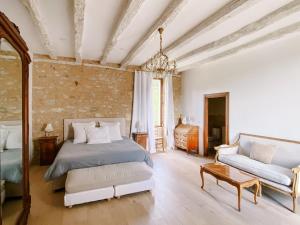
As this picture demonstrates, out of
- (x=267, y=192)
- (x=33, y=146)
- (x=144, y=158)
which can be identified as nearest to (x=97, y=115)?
(x=33, y=146)

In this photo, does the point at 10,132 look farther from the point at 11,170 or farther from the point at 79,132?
the point at 79,132

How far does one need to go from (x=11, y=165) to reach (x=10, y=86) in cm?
75

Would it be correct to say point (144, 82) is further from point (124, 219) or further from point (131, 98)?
point (124, 219)

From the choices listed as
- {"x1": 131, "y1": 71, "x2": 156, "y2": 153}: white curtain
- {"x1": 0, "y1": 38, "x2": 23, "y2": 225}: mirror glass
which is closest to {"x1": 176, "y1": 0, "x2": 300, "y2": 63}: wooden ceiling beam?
{"x1": 131, "y1": 71, "x2": 156, "y2": 153}: white curtain

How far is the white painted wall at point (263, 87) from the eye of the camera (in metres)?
3.19

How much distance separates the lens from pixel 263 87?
3.67 m

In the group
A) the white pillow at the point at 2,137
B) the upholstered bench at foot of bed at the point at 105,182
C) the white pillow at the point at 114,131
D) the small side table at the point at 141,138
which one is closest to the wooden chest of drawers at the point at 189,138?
the small side table at the point at 141,138

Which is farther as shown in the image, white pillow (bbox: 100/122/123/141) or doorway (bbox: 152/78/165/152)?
doorway (bbox: 152/78/165/152)

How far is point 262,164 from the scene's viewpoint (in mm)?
3176

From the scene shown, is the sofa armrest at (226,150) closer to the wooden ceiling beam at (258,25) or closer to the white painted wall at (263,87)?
the white painted wall at (263,87)

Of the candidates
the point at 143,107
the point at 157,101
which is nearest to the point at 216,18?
the point at 143,107

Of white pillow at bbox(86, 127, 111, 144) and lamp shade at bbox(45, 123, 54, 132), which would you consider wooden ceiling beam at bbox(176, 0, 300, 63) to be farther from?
lamp shade at bbox(45, 123, 54, 132)

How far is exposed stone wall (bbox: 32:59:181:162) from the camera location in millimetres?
4426

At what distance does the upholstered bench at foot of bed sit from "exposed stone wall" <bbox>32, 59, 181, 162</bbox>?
2324 mm
